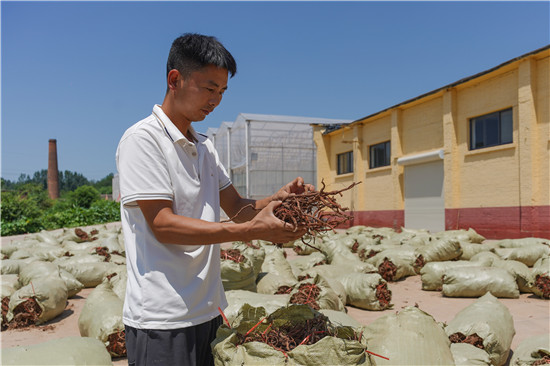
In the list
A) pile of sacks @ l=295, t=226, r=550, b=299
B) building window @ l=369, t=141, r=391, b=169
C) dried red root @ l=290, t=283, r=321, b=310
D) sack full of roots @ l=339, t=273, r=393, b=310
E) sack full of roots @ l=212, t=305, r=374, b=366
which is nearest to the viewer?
sack full of roots @ l=212, t=305, r=374, b=366

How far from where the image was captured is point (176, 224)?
1420mm

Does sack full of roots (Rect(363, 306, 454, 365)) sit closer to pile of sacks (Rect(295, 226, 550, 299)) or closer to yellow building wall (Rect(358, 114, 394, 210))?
pile of sacks (Rect(295, 226, 550, 299))

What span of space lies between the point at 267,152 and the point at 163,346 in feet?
65.6

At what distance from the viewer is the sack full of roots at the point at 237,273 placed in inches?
180

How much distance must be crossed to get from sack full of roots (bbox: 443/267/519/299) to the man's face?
16.8 feet

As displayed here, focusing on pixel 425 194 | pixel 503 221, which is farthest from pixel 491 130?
pixel 425 194

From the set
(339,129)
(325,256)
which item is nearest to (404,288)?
(325,256)

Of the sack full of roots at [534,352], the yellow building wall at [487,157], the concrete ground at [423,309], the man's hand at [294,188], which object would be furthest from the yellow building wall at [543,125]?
the man's hand at [294,188]

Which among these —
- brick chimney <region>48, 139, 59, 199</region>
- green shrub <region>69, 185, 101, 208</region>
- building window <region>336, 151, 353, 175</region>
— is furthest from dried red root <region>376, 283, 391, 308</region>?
brick chimney <region>48, 139, 59, 199</region>

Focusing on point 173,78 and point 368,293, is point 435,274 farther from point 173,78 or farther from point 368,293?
point 173,78

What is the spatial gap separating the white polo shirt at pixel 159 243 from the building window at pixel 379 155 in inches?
638

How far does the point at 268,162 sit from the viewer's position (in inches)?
843

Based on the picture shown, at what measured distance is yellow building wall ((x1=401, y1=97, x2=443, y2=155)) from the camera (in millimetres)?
14266

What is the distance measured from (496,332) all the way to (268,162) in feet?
60.3
